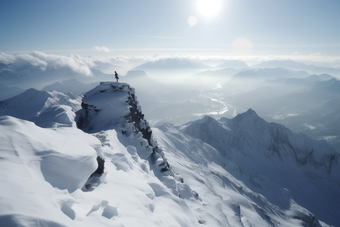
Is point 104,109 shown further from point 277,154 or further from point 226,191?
point 277,154

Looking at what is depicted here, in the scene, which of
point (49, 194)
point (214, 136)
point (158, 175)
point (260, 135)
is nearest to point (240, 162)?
point (214, 136)

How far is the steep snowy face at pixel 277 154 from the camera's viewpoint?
5157 inches

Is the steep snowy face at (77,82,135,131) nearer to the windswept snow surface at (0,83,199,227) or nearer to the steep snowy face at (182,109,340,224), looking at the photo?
the windswept snow surface at (0,83,199,227)

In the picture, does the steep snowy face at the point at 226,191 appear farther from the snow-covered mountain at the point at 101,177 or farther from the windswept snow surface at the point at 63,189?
the windswept snow surface at the point at 63,189

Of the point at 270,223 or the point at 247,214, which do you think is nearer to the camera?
the point at 247,214

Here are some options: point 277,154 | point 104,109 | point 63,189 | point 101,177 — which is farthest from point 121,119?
point 277,154

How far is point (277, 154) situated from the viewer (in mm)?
154875

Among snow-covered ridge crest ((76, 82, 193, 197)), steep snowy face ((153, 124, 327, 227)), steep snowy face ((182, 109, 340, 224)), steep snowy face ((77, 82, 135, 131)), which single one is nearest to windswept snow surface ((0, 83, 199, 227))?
snow-covered ridge crest ((76, 82, 193, 197))

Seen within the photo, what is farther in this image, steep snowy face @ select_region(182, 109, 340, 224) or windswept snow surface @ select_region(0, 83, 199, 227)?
steep snowy face @ select_region(182, 109, 340, 224)

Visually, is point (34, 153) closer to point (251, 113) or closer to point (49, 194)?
point (49, 194)

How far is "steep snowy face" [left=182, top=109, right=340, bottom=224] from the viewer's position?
131000 millimetres

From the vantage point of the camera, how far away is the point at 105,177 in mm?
13758

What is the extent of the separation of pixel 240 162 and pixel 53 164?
15677cm

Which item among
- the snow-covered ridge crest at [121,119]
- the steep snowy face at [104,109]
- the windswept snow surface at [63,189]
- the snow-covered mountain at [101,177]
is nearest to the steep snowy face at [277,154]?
the snow-covered mountain at [101,177]
